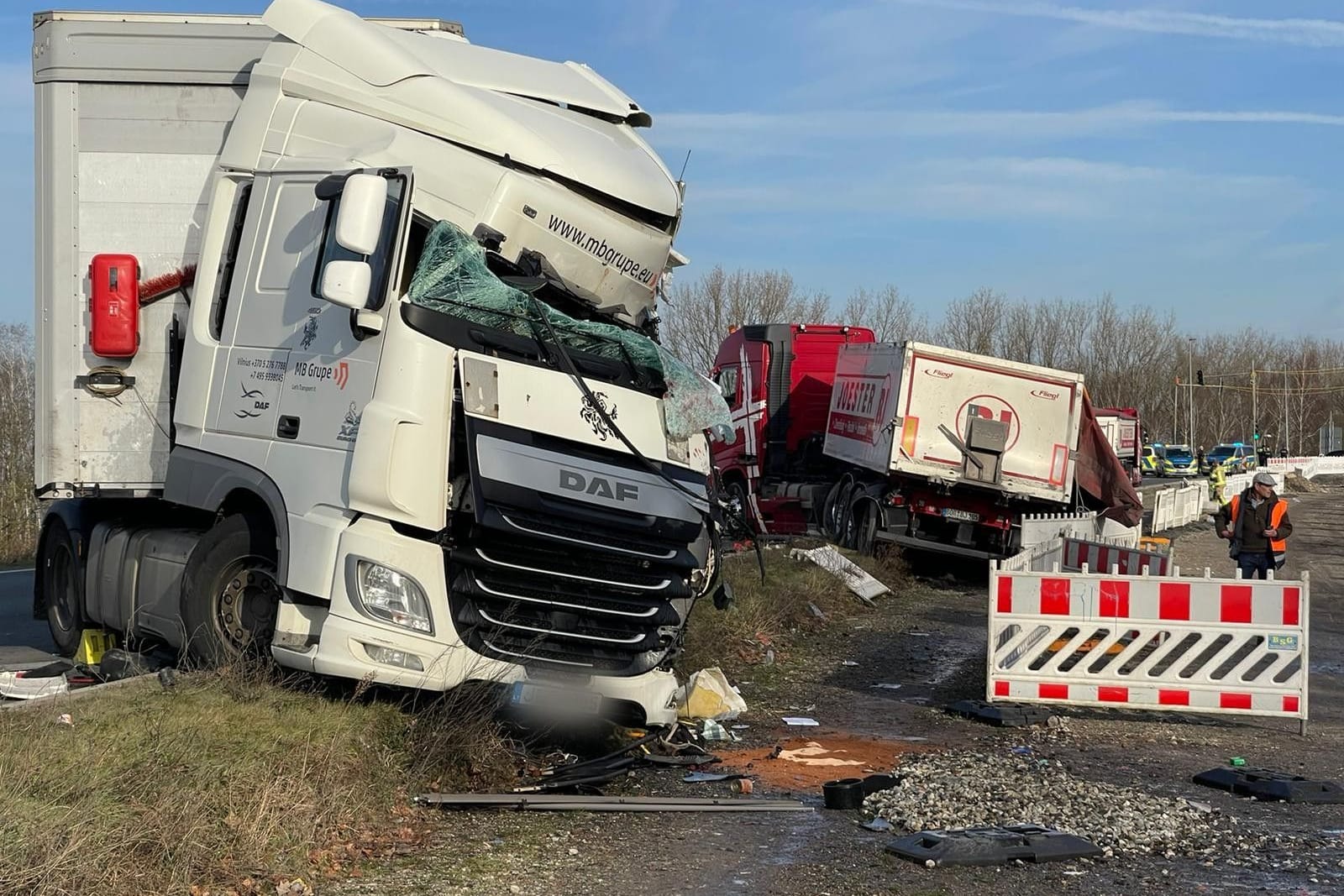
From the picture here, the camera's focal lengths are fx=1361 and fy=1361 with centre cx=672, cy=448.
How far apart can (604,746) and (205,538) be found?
2579mm

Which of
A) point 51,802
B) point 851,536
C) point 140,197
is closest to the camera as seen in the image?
point 51,802

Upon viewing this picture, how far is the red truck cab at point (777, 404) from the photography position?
24.0m

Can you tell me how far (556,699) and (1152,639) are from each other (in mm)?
4948

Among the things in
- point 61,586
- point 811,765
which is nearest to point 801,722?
point 811,765

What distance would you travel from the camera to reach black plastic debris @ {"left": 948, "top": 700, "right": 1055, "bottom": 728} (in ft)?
30.9

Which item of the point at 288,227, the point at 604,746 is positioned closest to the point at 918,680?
the point at 604,746

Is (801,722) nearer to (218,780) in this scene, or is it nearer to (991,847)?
(991,847)

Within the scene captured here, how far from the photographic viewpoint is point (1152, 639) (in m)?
9.77

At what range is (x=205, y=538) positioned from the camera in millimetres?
7723

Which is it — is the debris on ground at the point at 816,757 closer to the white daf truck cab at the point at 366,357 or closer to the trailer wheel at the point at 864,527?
the white daf truck cab at the point at 366,357

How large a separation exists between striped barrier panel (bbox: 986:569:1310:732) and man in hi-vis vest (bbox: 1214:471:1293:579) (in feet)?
11.9

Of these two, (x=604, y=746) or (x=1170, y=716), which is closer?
(x=604, y=746)

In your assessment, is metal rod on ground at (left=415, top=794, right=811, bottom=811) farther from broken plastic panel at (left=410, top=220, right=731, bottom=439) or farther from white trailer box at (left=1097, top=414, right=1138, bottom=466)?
white trailer box at (left=1097, top=414, right=1138, bottom=466)

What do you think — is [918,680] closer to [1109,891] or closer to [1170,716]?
[1170,716]
